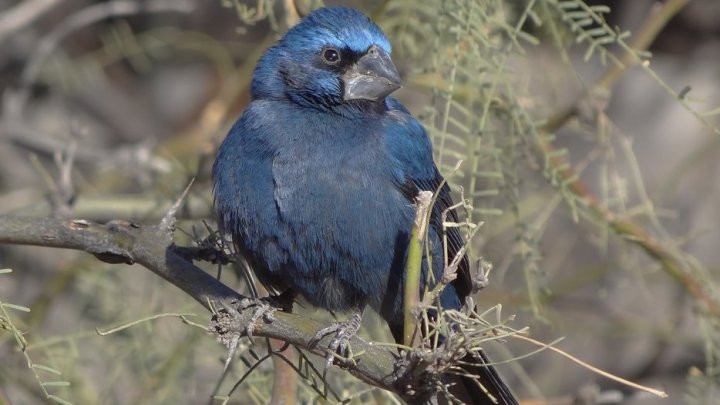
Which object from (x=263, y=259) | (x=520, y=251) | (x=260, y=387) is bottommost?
(x=260, y=387)

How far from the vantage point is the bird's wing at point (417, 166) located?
391 cm

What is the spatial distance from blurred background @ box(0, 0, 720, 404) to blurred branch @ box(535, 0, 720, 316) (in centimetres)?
1

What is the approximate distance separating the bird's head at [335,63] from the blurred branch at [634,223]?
70cm

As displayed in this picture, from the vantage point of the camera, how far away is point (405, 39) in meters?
4.55

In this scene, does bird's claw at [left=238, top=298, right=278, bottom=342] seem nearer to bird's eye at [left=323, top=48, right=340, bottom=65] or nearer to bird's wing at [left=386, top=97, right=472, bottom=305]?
bird's wing at [left=386, top=97, right=472, bottom=305]

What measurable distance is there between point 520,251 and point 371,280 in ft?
1.90

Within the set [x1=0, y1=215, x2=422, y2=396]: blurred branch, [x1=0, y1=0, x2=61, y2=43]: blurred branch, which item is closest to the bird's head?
[x1=0, y1=215, x2=422, y2=396]: blurred branch

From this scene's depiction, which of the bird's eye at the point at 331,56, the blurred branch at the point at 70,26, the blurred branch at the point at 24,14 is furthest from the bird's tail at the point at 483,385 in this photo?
the blurred branch at the point at 24,14

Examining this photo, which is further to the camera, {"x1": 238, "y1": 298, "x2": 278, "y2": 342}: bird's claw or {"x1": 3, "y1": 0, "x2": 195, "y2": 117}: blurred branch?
{"x1": 3, "y1": 0, "x2": 195, "y2": 117}: blurred branch

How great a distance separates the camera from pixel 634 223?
185 inches

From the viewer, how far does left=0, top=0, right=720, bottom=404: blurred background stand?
162 inches

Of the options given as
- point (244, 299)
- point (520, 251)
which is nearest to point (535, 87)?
point (520, 251)

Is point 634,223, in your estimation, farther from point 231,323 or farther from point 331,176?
point 231,323

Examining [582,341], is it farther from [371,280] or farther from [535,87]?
[371,280]
